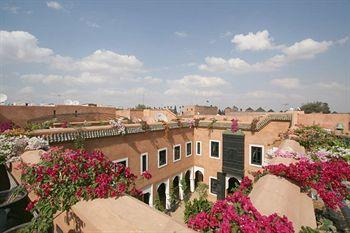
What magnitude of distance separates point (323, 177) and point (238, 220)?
2.79m

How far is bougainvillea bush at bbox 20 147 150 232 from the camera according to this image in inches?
110

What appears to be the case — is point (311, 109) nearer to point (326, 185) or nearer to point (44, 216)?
point (326, 185)

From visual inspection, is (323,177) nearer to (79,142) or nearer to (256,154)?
(79,142)

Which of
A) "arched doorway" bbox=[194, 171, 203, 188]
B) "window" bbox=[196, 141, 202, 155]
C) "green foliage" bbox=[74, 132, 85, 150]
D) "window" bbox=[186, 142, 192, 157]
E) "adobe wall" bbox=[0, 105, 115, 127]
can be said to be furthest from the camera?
"arched doorway" bbox=[194, 171, 203, 188]

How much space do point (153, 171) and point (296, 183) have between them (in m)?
10.9

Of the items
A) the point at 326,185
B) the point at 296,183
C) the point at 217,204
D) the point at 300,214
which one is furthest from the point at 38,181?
the point at 326,185

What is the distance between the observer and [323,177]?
418 cm

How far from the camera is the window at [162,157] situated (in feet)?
48.0

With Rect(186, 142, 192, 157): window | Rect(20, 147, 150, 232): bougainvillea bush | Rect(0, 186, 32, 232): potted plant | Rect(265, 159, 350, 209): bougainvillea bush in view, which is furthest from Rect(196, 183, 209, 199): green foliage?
Rect(0, 186, 32, 232): potted plant

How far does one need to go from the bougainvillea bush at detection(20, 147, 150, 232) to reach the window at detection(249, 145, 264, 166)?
1308 cm

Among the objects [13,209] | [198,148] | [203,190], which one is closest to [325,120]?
[198,148]

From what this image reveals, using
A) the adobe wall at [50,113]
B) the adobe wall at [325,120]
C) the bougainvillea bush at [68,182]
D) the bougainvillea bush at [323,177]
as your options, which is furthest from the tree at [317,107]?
the bougainvillea bush at [68,182]

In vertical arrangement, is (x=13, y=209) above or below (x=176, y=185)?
above

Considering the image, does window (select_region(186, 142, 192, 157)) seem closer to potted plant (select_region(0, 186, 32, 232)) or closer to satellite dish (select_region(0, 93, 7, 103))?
satellite dish (select_region(0, 93, 7, 103))
